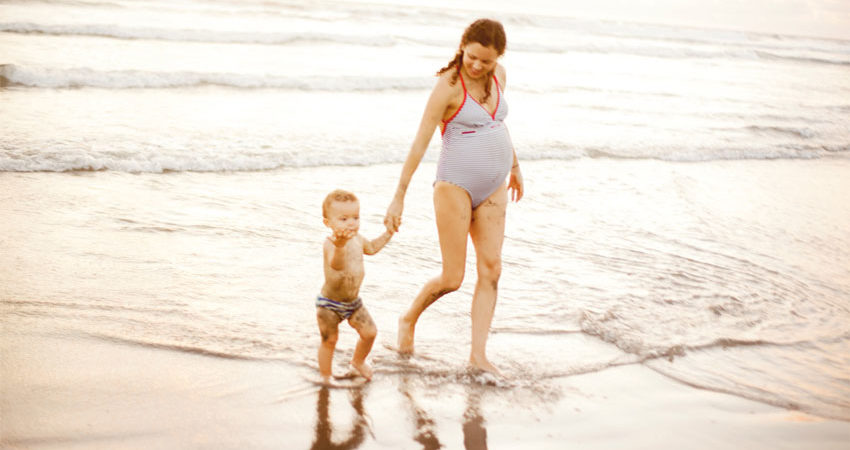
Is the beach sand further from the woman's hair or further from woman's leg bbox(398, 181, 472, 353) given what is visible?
the woman's hair

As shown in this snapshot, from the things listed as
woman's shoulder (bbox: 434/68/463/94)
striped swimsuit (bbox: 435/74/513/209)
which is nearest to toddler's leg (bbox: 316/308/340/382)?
striped swimsuit (bbox: 435/74/513/209)

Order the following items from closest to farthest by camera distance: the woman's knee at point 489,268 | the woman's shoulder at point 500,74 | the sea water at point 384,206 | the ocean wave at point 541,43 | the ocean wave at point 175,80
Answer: the woman's shoulder at point 500,74
the woman's knee at point 489,268
the sea water at point 384,206
the ocean wave at point 175,80
the ocean wave at point 541,43

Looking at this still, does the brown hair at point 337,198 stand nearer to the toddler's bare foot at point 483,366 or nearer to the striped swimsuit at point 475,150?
the striped swimsuit at point 475,150

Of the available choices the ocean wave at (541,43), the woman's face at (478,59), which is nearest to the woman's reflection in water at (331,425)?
the woman's face at (478,59)

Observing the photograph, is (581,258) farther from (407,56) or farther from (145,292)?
(407,56)

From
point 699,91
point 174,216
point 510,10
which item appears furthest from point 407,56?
point 510,10

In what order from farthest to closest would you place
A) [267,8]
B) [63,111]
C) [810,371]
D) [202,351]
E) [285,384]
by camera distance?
[267,8] < [63,111] < [810,371] < [202,351] < [285,384]

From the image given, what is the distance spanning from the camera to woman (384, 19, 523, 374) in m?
3.95

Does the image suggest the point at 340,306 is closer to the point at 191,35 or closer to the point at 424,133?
the point at 424,133

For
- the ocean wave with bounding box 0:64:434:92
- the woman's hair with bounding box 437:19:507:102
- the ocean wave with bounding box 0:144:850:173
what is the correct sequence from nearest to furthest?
1. the woman's hair with bounding box 437:19:507:102
2. the ocean wave with bounding box 0:144:850:173
3. the ocean wave with bounding box 0:64:434:92

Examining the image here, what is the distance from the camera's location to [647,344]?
494 centimetres

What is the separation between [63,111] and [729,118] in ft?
40.8

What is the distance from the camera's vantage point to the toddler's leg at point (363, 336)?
12.9 ft

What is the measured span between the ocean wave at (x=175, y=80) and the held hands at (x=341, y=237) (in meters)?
11.0
